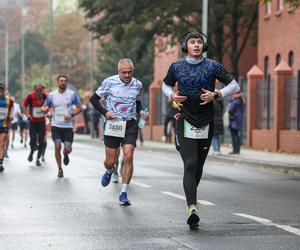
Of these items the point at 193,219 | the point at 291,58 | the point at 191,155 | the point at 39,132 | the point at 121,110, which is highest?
the point at 291,58

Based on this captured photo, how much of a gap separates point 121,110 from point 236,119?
52.1ft

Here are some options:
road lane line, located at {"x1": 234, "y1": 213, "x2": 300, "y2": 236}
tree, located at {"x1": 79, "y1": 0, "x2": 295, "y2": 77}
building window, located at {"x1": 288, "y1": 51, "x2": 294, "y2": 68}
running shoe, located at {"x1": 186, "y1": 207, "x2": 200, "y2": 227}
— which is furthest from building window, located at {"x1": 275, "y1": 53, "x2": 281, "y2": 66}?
running shoe, located at {"x1": 186, "y1": 207, "x2": 200, "y2": 227}

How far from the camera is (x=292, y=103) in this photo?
31.3 metres

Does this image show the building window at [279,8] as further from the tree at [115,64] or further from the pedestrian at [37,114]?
the tree at [115,64]

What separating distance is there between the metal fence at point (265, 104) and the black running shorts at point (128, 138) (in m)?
19.9

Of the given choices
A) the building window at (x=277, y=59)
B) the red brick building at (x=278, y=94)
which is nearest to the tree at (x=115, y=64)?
the building window at (x=277, y=59)

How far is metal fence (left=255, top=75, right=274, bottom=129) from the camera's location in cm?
3319

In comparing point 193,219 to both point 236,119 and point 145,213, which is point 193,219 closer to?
point 145,213

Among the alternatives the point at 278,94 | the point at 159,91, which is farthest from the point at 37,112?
the point at 159,91

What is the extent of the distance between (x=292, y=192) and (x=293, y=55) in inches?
979

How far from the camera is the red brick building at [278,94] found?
102 ft

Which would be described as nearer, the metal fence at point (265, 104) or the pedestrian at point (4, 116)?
the pedestrian at point (4, 116)

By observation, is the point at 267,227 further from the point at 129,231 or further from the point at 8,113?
the point at 8,113

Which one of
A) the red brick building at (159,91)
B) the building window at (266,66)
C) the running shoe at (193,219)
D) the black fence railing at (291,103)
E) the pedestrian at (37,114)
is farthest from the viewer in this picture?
the red brick building at (159,91)
